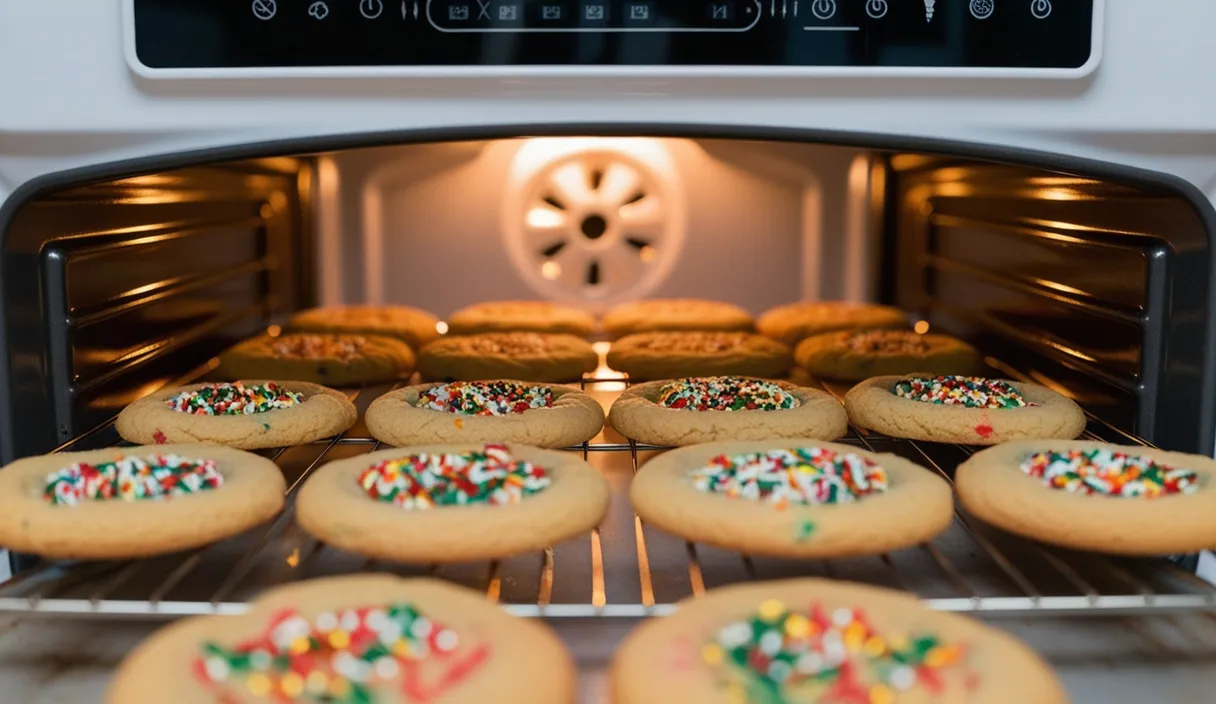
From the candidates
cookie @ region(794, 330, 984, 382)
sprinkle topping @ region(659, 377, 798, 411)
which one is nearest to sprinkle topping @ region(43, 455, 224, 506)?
sprinkle topping @ region(659, 377, 798, 411)

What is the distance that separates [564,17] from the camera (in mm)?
1149

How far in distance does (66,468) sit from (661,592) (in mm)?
670

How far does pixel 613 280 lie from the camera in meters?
2.48

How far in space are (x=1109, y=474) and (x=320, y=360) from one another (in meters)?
1.41

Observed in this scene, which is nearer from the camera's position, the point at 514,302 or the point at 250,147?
the point at 250,147

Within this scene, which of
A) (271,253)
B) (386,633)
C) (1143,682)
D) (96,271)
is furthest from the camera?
(271,253)

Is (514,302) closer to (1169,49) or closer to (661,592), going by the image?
(661,592)

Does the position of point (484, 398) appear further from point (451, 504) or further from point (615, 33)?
point (615, 33)

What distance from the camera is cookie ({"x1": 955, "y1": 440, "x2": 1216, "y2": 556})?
1.15 metres

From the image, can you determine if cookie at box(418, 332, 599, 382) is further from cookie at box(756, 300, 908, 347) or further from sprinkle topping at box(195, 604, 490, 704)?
sprinkle topping at box(195, 604, 490, 704)

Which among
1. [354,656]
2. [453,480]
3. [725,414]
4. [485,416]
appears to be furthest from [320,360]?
[354,656]

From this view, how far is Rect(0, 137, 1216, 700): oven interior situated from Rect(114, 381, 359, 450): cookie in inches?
2.5

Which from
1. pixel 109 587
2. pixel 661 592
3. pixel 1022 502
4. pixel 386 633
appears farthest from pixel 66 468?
pixel 1022 502

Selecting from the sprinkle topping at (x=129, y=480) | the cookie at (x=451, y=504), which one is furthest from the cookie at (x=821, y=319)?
the sprinkle topping at (x=129, y=480)
